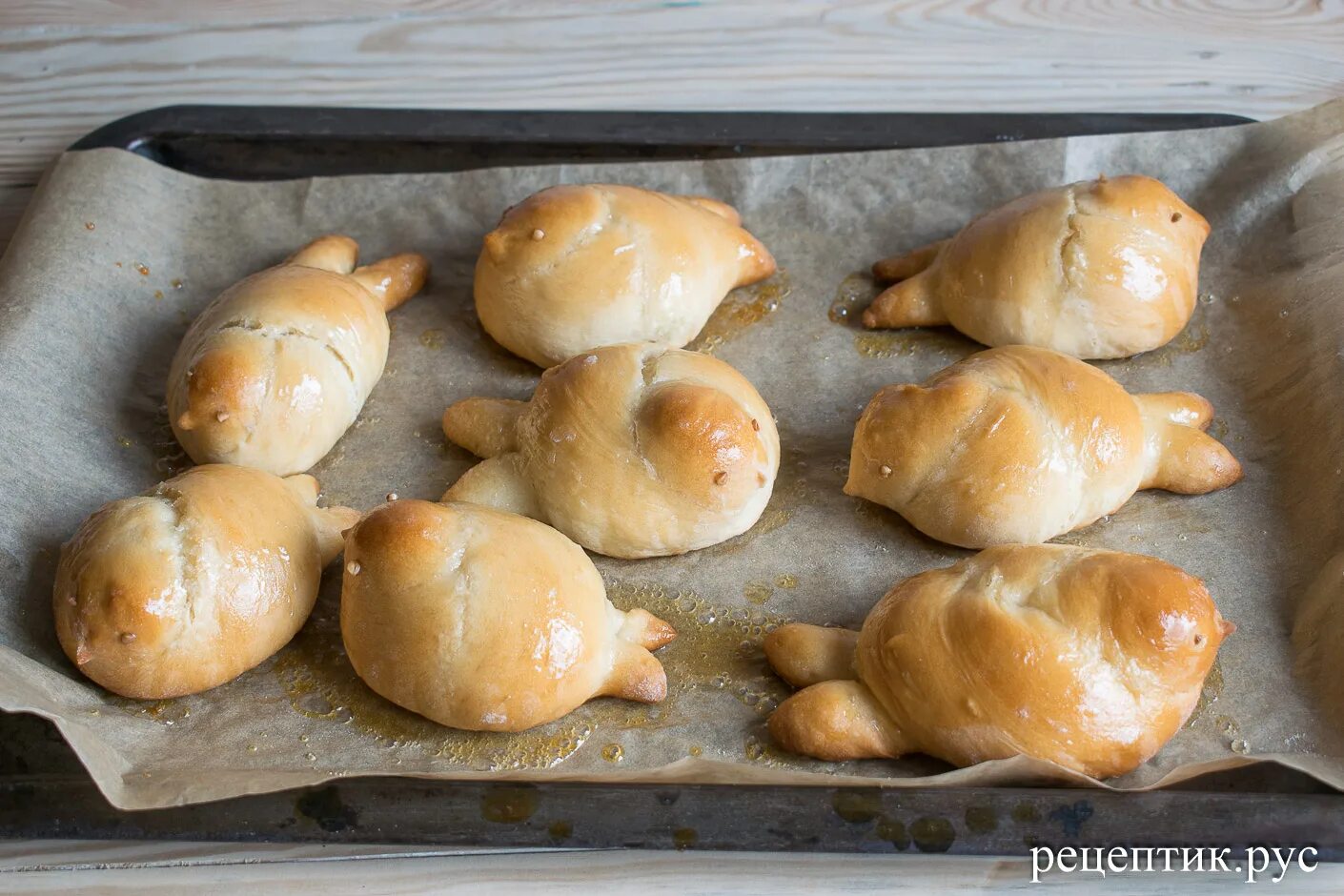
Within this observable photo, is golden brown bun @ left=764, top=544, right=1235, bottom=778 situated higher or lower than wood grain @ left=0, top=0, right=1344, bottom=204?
lower

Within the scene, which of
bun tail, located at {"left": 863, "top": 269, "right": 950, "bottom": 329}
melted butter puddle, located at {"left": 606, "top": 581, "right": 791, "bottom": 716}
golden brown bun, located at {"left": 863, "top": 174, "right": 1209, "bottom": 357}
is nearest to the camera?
melted butter puddle, located at {"left": 606, "top": 581, "right": 791, "bottom": 716}

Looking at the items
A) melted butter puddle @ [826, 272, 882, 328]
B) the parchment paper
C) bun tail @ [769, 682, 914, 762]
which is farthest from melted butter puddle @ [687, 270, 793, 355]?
bun tail @ [769, 682, 914, 762]

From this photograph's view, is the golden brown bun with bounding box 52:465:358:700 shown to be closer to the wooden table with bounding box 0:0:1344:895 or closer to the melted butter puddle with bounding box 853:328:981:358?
the melted butter puddle with bounding box 853:328:981:358

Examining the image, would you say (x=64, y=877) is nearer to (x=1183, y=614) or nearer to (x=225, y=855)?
(x=225, y=855)

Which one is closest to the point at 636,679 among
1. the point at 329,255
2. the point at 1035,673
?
the point at 1035,673

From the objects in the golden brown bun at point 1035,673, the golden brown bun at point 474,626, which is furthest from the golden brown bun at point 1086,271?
the golden brown bun at point 474,626

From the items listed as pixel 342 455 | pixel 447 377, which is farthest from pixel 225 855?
pixel 447 377
